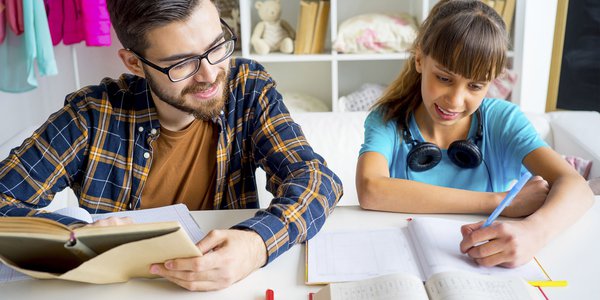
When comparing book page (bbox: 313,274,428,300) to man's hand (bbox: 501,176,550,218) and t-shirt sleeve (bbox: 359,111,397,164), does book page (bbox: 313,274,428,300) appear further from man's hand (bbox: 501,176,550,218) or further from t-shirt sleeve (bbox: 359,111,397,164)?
t-shirt sleeve (bbox: 359,111,397,164)

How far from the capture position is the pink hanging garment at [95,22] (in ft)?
8.64

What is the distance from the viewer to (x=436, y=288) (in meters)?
0.87

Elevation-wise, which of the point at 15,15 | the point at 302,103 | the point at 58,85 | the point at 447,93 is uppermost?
the point at 15,15

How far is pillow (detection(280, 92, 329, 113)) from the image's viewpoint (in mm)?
3188

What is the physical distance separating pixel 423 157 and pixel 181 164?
60 cm

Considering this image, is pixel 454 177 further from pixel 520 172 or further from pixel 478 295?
pixel 478 295

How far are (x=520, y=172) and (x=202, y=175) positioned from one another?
0.80 metres

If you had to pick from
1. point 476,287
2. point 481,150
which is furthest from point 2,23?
point 476,287

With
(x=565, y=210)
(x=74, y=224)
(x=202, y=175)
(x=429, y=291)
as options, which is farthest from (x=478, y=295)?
(x=202, y=175)

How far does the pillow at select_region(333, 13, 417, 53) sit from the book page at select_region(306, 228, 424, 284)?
2007 millimetres

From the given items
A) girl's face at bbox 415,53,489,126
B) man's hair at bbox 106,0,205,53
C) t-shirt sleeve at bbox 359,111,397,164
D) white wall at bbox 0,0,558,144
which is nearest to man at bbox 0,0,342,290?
man's hair at bbox 106,0,205,53

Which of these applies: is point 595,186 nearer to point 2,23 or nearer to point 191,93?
point 191,93

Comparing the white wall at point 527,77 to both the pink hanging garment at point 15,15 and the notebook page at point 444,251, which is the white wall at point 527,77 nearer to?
the pink hanging garment at point 15,15

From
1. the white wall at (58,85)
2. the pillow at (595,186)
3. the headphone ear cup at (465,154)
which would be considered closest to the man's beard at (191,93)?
the headphone ear cup at (465,154)
